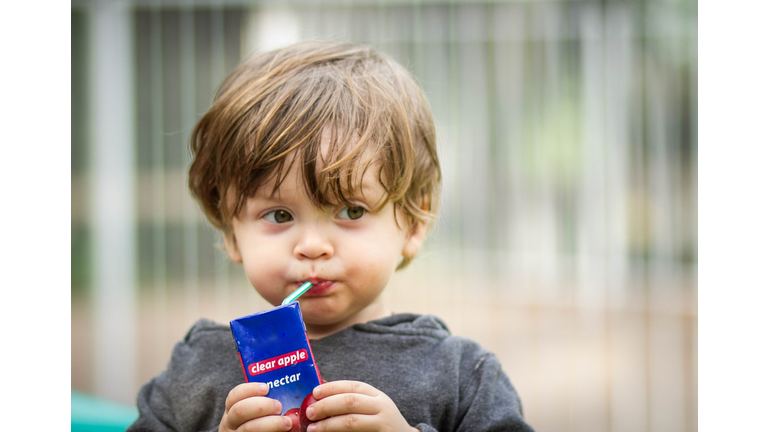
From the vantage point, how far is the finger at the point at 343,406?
2.10ft

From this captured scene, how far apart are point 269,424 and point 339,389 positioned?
0.27ft

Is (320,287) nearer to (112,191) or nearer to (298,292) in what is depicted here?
(298,292)

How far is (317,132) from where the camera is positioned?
78 centimetres

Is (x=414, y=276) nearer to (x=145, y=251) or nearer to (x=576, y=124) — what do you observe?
(x=576, y=124)

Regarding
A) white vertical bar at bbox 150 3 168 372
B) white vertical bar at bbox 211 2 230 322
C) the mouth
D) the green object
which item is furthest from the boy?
white vertical bar at bbox 150 3 168 372

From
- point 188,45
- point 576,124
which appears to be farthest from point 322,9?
point 576,124

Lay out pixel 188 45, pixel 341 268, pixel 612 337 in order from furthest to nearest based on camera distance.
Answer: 1. pixel 188 45
2. pixel 612 337
3. pixel 341 268

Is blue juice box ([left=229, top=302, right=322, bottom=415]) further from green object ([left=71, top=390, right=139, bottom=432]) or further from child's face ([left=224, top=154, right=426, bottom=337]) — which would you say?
green object ([left=71, top=390, right=139, bottom=432])

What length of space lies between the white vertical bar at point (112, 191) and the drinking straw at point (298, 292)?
1983mm

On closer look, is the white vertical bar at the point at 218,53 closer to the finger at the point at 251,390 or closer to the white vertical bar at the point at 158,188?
the white vertical bar at the point at 158,188

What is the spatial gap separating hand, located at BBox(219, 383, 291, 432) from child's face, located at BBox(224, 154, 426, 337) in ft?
0.55

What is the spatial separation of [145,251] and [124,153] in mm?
417

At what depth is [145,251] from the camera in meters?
2.51

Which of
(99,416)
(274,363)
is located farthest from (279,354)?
(99,416)
